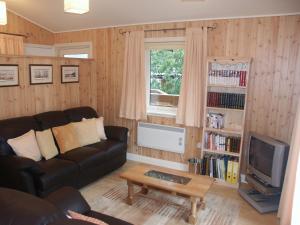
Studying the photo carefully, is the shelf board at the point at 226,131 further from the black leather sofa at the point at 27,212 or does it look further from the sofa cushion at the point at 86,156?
the black leather sofa at the point at 27,212

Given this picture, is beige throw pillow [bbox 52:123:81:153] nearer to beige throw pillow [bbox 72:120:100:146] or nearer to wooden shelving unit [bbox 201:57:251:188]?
beige throw pillow [bbox 72:120:100:146]

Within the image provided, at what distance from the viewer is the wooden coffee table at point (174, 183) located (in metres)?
2.72

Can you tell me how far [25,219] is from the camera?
1.23 m

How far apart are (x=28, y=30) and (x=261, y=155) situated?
15.7 ft

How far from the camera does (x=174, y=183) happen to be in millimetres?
2895

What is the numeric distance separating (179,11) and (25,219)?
339cm

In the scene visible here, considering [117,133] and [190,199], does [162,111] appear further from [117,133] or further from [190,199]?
[190,199]

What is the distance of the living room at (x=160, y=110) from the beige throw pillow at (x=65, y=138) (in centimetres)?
2

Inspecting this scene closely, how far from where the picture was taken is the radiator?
13.8 ft

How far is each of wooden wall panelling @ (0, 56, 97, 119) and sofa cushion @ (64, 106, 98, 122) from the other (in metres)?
0.29

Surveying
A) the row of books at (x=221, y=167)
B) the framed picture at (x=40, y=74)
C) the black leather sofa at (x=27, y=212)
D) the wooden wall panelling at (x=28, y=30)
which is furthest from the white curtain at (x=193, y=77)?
the wooden wall panelling at (x=28, y=30)

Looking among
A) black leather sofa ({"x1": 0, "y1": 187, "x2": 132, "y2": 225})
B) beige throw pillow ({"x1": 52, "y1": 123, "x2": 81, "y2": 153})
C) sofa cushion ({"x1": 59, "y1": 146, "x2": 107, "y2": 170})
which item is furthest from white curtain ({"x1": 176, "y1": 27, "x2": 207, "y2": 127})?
black leather sofa ({"x1": 0, "y1": 187, "x2": 132, "y2": 225})

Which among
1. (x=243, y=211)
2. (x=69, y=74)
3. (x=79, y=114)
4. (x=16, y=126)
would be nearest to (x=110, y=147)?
(x=79, y=114)

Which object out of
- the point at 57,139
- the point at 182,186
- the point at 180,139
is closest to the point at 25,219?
the point at 182,186
